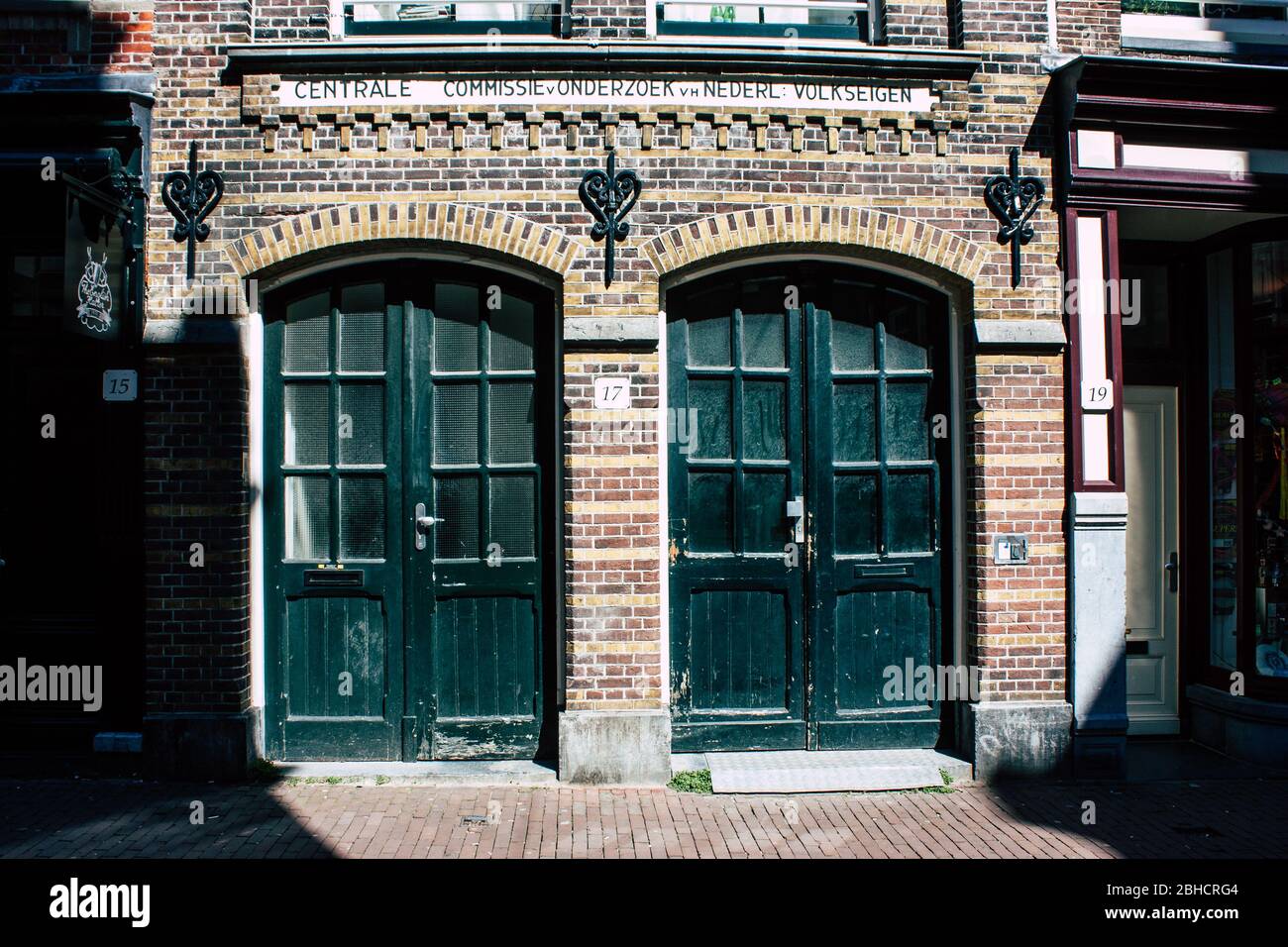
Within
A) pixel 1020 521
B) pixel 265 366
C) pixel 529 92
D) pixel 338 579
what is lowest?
pixel 338 579

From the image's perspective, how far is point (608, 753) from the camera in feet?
19.4

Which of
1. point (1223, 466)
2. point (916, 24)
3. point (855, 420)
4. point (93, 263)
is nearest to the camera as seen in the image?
point (93, 263)

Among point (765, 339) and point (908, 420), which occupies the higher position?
point (765, 339)

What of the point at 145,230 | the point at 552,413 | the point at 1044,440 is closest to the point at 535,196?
the point at 552,413

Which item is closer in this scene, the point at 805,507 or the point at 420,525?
the point at 420,525

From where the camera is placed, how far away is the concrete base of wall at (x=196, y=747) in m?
5.95

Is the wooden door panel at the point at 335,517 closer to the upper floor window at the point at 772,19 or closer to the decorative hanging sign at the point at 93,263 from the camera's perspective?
the decorative hanging sign at the point at 93,263

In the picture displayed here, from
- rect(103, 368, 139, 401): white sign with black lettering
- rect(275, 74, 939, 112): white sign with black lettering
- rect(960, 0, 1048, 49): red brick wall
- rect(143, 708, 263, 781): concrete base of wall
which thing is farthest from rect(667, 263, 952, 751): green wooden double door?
rect(103, 368, 139, 401): white sign with black lettering

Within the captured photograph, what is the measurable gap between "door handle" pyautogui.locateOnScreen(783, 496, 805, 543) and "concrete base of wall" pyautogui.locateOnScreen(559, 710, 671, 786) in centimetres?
161

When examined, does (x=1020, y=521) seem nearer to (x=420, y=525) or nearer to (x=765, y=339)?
(x=765, y=339)

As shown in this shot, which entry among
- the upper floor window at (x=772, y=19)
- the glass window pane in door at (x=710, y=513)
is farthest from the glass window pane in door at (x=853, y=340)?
the upper floor window at (x=772, y=19)

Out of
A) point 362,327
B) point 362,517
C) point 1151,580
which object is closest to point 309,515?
point 362,517

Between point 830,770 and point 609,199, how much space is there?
13.3 feet

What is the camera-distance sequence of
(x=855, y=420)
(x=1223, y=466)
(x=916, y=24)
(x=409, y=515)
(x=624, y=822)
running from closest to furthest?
(x=624, y=822) → (x=409, y=515) → (x=916, y=24) → (x=855, y=420) → (x=1223, y=466)
